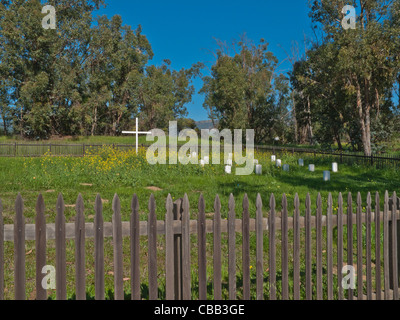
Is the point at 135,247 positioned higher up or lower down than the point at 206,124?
lower down

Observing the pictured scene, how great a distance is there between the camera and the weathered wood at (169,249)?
103 inches

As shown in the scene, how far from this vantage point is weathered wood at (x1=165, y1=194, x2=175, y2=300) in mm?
2609

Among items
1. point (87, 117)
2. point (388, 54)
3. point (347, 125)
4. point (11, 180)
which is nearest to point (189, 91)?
point (87, 117)

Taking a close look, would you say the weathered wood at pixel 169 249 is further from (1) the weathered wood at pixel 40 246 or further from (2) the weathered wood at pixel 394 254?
(2) the weathered wood at pixel 394 254

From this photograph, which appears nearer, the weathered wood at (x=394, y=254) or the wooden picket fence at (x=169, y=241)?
the wooden picket fence at (x=169, y=241)

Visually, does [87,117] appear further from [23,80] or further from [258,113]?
[258,113]

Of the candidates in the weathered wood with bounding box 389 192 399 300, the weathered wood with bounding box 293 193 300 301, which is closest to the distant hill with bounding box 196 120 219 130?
the weathered wood with bounding box 389 192 399 300

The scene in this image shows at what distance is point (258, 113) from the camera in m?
44.0

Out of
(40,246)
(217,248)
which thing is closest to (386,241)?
(217,248)

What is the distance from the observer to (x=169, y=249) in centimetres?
266

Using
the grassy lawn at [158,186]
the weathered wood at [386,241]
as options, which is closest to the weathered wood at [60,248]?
the grassy lawn at [158,186]

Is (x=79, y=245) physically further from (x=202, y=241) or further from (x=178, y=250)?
(x=202, y=241)

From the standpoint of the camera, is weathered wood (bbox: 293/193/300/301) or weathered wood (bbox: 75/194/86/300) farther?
weathered wood (bbox: 293/193/300/301)

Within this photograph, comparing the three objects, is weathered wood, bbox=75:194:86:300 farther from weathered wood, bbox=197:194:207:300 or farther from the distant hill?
the distant hill
